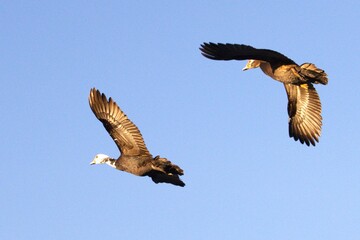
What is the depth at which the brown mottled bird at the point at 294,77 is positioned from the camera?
2459 cm

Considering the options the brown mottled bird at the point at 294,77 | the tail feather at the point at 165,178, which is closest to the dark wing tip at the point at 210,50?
the brown mottled bird at the point at 294,77

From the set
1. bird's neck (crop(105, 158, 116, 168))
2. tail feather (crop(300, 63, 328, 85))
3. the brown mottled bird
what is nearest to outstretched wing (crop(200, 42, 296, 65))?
the brown mottled bird

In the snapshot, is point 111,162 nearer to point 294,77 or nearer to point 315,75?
point 294,77

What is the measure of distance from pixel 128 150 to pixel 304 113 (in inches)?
184

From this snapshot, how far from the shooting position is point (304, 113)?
92.6 feet

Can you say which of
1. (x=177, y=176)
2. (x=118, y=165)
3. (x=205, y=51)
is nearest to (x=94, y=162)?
(x=118, y=165)

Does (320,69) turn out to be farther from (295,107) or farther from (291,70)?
(295,107)

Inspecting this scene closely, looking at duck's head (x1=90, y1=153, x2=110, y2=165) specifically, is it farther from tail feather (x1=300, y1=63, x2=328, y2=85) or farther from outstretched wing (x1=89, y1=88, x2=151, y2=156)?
tail feather (x1=300, y1=63, x2=328, y2=85)

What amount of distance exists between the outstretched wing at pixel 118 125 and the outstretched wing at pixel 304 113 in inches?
161

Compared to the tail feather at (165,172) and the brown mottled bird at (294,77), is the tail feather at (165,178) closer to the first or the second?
the tail feather at (165,172)

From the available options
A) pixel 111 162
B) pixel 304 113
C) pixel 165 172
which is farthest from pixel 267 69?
pixel 111 162

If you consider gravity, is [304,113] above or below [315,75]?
above

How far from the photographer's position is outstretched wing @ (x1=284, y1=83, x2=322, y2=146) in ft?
91.7

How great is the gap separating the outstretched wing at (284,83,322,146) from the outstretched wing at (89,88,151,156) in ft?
13.4
